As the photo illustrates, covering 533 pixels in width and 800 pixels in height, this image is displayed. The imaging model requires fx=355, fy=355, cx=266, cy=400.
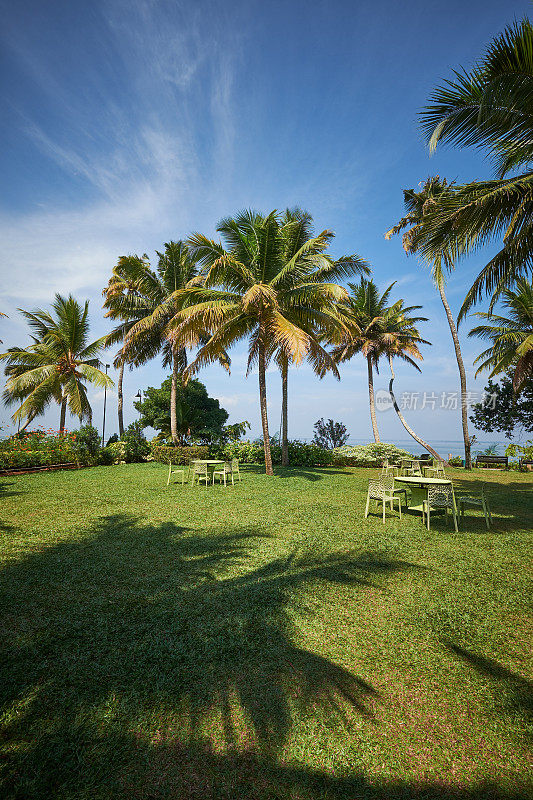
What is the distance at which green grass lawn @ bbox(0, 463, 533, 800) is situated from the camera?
2.08 m

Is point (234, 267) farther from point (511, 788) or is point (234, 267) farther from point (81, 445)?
point (511, 788)

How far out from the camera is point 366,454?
1988 centimetres

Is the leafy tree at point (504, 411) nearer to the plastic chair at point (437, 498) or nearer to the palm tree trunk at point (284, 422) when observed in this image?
the palm tree trunk at point (284, 422)

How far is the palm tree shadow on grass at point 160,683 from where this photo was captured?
2.04 meters

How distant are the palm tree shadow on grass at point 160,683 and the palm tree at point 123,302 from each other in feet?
55.8

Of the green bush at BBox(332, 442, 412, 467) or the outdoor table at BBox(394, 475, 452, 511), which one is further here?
the green bush at BBox(332, 442, 412, 467)

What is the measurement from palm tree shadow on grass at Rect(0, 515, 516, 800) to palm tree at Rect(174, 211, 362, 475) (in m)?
8.80

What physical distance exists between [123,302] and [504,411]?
97.2 feet

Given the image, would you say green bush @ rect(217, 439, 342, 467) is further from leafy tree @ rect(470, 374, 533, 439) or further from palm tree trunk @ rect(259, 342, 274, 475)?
leafy tree @ rect(470, 374, 533, 439)

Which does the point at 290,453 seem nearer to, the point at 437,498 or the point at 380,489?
the point at 380,489

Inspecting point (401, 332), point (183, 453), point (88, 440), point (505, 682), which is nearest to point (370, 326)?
point (401, 332)

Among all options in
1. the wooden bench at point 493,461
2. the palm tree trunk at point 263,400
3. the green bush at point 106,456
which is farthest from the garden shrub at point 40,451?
the wooden bench at point 493,461

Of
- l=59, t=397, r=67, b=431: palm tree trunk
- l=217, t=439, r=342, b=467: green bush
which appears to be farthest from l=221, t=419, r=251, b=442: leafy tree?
l=59, t=397, r=67, b=431: palm tree trunk

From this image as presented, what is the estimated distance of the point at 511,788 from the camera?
2023 mm
